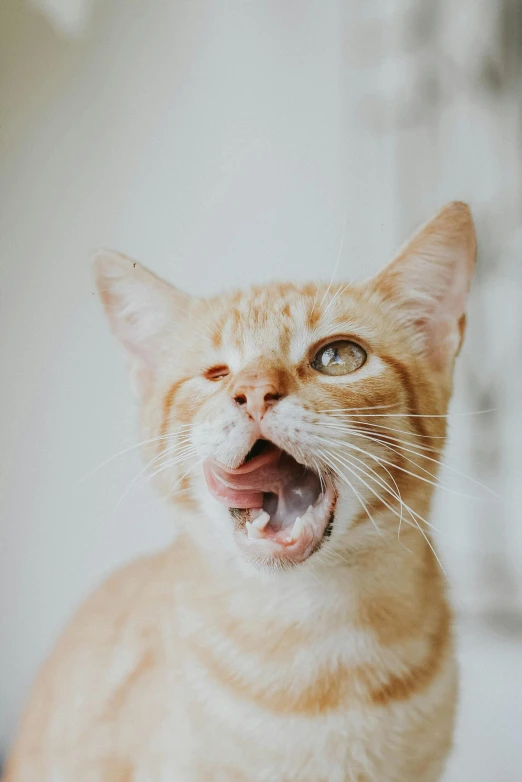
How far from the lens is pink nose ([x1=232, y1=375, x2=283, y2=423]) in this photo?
28.7 inches

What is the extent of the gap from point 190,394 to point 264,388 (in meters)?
0.18

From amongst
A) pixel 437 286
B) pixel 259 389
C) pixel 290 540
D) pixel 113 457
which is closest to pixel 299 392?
pixel 259 389

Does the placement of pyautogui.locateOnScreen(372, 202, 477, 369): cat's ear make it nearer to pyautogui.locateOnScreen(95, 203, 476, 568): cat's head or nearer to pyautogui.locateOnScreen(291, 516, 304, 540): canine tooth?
pyautogui.locateOnScreen(95, 203, 476, 568): cat's head

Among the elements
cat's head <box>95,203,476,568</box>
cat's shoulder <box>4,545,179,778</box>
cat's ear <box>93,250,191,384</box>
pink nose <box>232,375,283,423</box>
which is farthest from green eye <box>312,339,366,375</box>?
cat's shoulder <box>4,545,179,778</box>

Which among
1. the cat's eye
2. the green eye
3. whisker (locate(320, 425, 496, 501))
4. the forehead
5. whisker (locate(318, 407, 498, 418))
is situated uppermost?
the forehead

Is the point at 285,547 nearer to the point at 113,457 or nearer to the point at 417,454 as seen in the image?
the point at 417,454

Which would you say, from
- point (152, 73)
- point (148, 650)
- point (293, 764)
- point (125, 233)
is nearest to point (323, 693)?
point (293, 764)

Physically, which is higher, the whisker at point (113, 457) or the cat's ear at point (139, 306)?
the cat's ear at point (139, 306)

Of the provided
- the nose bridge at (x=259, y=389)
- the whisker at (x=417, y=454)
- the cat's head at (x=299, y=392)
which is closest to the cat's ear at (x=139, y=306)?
the cat's head at (x=299, y=392)

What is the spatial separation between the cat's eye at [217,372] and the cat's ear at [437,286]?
0.22m

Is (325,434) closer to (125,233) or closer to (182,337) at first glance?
(182,337)

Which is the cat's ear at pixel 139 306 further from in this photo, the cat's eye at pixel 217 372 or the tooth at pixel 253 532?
the tooth at pixel 253 532

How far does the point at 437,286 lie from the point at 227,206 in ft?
1.04

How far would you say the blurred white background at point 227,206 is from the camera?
959 millimetres
